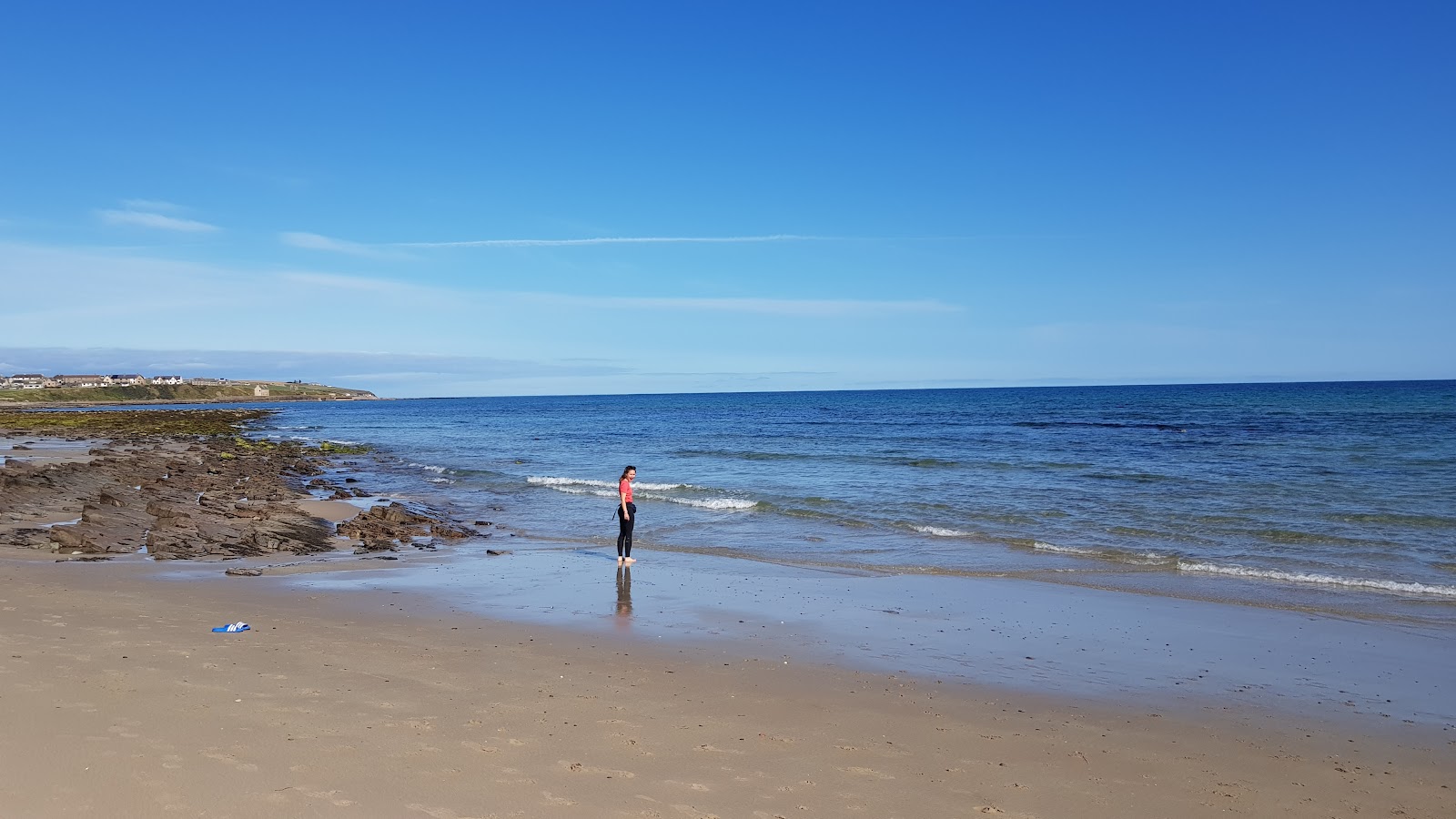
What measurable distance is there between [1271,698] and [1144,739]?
7.01ft

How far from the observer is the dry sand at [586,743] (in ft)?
19.1

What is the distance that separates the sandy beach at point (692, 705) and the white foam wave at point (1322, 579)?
2.73 meters

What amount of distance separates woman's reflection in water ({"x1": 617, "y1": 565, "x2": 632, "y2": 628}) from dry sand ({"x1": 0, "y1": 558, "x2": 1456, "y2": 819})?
1743 mm

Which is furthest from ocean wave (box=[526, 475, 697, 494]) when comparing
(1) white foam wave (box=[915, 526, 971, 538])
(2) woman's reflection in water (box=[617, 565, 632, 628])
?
(2) woman's reflection in water (box=[617, 565, 632, 628])

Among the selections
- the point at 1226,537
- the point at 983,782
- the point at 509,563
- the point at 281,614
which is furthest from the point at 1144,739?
the point at 1226,537

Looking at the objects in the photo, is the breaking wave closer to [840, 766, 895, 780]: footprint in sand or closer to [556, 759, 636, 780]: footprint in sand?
[840, 766, 895, 780]: footprint in sand

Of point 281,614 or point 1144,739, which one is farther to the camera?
point 281,614

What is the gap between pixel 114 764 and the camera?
5.99 meters

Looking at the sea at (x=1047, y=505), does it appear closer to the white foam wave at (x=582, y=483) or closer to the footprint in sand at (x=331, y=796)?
Result: the white foam wave at (x=582, y=483)

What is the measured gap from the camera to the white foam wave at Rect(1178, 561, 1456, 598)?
45.8ft

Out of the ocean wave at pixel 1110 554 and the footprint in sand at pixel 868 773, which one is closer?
the footprint in sand at pixel 868 773

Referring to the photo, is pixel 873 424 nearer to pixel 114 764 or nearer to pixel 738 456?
pixel 738 456

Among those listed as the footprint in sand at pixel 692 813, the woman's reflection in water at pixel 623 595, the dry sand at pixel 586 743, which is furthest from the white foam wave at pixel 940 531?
the footprint in sand at pixel 692 813

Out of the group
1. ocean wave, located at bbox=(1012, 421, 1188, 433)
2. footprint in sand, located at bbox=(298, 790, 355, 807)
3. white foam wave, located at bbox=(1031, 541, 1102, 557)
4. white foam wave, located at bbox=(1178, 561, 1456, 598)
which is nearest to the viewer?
footprint in sand, located at bbox=(298, 790, 355, 807)
